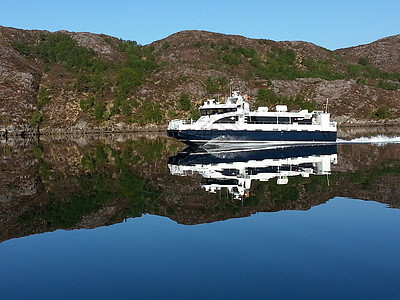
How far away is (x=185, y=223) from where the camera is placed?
18250 mm

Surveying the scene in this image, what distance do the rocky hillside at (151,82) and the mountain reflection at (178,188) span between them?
81208mm

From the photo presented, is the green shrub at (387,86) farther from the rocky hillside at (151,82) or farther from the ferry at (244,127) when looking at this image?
the ferry at (244,127)

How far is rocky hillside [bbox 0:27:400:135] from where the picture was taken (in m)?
123

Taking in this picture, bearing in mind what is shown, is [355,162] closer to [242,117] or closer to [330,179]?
[330,179]

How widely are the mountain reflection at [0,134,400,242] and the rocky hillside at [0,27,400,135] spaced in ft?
266

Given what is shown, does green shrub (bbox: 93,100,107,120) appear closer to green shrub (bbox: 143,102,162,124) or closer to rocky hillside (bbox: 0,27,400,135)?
rocky hillside (bbox: 0,27,400,135)

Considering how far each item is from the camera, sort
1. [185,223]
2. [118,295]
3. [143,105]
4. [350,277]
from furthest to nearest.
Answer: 1. [143,105]
2. [185,223]
3. [350,277]
4. [118,295]

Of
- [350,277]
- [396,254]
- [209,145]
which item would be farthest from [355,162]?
[350,277]

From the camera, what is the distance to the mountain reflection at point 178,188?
19875 millimetres

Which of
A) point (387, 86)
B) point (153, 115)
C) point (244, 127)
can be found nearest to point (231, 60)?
point (153, 115)

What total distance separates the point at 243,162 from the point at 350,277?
26.9m

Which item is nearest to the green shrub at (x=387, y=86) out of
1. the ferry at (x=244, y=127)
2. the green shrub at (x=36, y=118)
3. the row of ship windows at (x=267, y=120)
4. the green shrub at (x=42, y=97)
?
the ferry at (x=244, y=127)

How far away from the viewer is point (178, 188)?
2634 centimetres

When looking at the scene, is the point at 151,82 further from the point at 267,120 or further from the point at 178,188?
the point at 178,188
